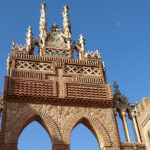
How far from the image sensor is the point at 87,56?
16156mm

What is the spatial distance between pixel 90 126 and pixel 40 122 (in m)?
2.38

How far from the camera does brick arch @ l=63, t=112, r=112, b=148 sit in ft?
42.0

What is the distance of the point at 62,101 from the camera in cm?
1359

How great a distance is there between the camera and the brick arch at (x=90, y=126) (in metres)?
12.8

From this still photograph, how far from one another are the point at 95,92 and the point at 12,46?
199 inches

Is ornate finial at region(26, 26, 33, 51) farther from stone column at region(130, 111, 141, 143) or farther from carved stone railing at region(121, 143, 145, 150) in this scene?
carved stone railing at region(121, 143, 145, 150)

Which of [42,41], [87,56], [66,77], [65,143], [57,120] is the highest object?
[42,41]

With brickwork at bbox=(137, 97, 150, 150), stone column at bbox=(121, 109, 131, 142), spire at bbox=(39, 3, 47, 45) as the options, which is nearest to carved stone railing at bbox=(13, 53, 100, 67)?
spire at bbox=(39, 3, 47, 45)

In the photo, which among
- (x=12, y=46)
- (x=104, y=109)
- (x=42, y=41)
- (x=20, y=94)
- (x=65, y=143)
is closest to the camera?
(x=65, y=143)

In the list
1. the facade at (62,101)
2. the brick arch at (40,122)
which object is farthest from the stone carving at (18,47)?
the brick arch at (40,122)

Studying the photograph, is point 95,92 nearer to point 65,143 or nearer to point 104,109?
point 104,109

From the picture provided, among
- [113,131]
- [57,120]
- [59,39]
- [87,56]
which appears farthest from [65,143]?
[59,39]

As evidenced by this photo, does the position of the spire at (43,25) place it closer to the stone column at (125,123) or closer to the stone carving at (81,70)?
the stone carving at (81,70)

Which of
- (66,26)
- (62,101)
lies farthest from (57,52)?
(62,101)
